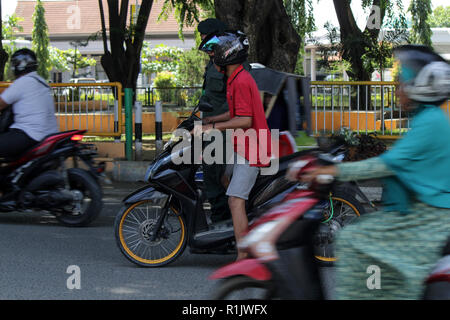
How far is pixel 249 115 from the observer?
17.6 ft

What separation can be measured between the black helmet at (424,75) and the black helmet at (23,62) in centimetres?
532

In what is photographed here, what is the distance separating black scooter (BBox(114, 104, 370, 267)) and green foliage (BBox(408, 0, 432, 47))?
16.6 meters

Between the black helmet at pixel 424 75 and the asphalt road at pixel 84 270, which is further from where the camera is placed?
the asphalt road at pixel 84 270

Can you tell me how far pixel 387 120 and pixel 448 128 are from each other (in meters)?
7.73

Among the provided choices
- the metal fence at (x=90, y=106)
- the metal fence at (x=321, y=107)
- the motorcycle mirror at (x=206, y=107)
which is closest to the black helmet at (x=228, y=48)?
the motorcycle mirror at (x=206, y=107)

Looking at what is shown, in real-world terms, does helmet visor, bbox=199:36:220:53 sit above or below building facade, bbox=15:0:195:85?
below

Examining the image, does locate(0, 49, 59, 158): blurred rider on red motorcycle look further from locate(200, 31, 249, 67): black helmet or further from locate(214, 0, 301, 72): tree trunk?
locate(214, 0, 301, 72): tree trunk

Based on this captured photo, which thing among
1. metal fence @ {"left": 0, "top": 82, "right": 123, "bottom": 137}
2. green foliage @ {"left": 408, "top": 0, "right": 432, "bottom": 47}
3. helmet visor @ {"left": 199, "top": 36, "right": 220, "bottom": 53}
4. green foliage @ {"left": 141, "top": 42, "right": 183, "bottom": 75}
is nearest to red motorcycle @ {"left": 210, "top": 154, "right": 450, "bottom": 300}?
helmet visor @ {"left": 199, "top": 36, "right": 220, "bottom": 53}

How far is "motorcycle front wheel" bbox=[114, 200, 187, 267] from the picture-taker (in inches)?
237

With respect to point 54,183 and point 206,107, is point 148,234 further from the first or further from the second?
point 54,183

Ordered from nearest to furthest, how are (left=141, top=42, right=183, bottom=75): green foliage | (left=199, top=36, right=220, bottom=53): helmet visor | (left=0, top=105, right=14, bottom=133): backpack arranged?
(left=199, top=36, right=220, bottom=53): helmet visor → (left=0, top=105, right=14, bottom=133): backpack → (left=141, top=42, right=183, bottom=75): green foliage

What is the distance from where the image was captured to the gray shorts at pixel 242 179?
218 inches

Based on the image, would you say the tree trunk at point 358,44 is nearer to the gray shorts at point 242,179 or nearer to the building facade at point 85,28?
the gray shorts at point 242,179
